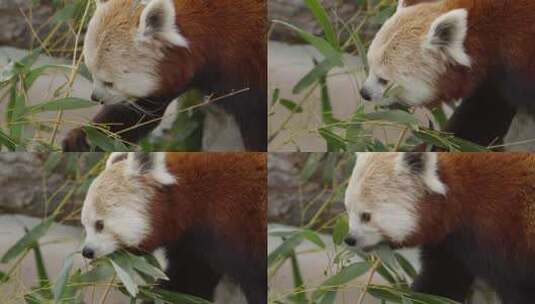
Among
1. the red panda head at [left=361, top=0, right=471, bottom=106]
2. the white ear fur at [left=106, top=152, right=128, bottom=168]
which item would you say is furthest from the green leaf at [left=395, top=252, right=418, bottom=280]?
the white ear fur at [left=106, top=152, right=128, bottom=168]

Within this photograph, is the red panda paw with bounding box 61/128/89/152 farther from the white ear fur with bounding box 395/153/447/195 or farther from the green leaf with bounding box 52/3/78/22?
the white ear fur with bounding box 395/153/447/195

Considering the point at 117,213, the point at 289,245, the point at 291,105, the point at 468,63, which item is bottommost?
the point at 289,245

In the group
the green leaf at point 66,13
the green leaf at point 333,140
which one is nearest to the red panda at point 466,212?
the green leaf at point 333,140

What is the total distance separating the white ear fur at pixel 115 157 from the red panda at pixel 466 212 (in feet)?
1.97

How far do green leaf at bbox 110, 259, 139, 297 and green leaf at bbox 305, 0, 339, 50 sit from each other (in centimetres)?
77

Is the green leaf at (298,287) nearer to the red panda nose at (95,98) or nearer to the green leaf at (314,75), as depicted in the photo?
the green leaf at (314,75)

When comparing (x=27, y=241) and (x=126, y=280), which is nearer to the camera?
(x=126, y=280)

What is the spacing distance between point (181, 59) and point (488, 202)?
0.84 m

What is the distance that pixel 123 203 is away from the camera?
253cm

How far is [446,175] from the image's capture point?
250 centimetres

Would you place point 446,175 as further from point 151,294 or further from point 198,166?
point 151,294

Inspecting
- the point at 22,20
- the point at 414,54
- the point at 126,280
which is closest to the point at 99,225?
the point at 126,280

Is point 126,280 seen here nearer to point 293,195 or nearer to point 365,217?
point 293,195

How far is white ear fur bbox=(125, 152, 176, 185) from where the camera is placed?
254 cm
